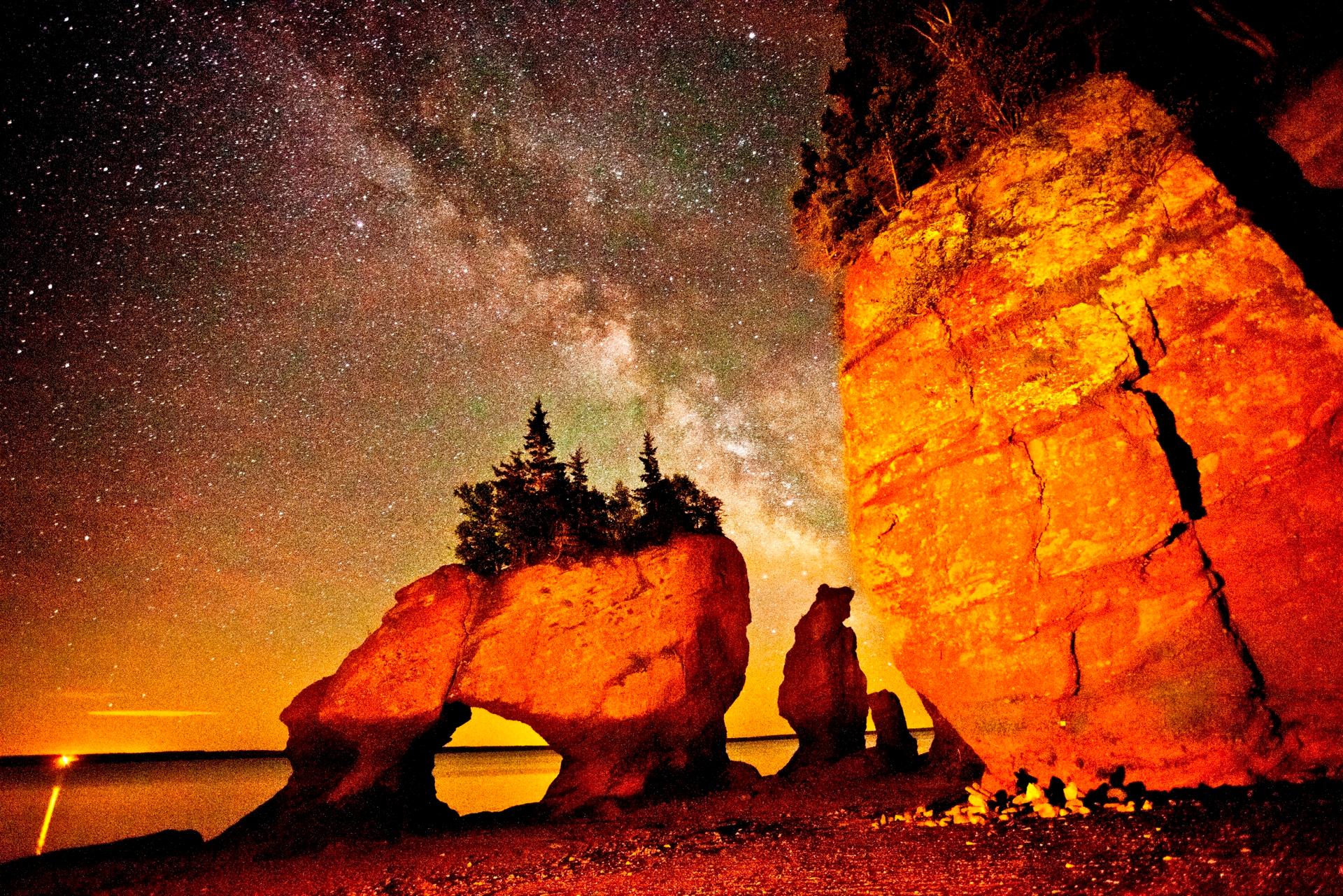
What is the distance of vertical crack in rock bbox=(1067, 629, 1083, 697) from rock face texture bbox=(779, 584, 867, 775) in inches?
546

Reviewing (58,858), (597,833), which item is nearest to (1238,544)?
(597,833)

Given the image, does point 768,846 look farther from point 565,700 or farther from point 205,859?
point 205,859

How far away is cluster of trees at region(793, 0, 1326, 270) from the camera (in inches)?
378

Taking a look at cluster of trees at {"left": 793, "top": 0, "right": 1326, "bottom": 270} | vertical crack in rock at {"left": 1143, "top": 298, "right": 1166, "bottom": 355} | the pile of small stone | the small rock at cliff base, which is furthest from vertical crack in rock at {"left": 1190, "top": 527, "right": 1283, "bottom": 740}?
the small rock at cliff base

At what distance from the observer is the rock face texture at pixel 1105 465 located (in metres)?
6.80

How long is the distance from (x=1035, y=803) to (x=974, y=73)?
37.8 feet

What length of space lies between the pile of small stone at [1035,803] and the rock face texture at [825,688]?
481 inches

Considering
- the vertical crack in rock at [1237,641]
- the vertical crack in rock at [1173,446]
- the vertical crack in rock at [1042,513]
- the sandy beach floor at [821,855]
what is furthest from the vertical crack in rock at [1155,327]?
the sandy beach floor at [821,855]

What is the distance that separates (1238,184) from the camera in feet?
26.8

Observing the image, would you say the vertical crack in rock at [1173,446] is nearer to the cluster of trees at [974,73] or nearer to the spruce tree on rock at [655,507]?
the cluster of trees at [974,73]

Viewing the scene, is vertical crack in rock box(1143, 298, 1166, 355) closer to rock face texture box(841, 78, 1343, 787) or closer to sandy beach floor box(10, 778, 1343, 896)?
rock face texture box(841, 78, 1343, 787)

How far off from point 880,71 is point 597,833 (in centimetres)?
1666

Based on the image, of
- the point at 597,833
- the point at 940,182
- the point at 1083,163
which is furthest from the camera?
the point at 597,833

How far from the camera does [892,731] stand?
19.0m
